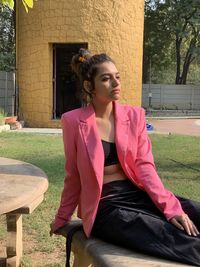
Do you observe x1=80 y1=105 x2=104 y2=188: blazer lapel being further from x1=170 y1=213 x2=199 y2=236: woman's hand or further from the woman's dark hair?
x1=170 y1=213 x2=199 y2=236: woman's hand

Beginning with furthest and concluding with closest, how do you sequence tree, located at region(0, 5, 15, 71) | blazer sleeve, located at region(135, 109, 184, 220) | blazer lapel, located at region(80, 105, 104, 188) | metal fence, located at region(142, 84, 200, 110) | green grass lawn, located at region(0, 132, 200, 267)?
1. metal fence, located at region(142, 84, 200, 110)
2. tree, located at region(0, 5, 15, 71)
3. green grass lawn, located at region(0, 132, 200, 267)
4. blazer lapel, located at region(80, 105, 104, 188)
5. blazer sleeve, located at region(135, 109, 184, 220)

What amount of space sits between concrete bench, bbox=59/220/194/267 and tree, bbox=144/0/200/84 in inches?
785

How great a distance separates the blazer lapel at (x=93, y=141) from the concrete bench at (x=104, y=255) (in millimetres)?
310

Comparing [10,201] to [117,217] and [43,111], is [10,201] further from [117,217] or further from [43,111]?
[43,111]

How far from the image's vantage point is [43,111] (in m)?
14.8

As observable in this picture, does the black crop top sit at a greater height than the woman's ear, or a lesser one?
lesser

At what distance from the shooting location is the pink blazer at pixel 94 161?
256 centimetres

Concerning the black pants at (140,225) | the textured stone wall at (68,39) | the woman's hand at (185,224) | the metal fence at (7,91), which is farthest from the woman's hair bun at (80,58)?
the metal fence at (7,91)

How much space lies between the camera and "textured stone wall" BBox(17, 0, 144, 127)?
1431 cm

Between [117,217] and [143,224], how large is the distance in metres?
0.15

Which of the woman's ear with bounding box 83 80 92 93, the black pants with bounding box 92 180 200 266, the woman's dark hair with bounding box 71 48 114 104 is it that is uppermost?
the woman's dark hair with bounding box 71 48 114 104

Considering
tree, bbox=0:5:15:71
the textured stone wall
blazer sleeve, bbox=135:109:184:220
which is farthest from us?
tree, bbox=0:5:15:71

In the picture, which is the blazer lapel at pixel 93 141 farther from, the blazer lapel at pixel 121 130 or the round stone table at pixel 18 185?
the round stone table at pixel 18 185

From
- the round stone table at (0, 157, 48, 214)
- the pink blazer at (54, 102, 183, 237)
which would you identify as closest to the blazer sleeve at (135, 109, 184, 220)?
the pink blazer at (54, 102, 183, 237)
